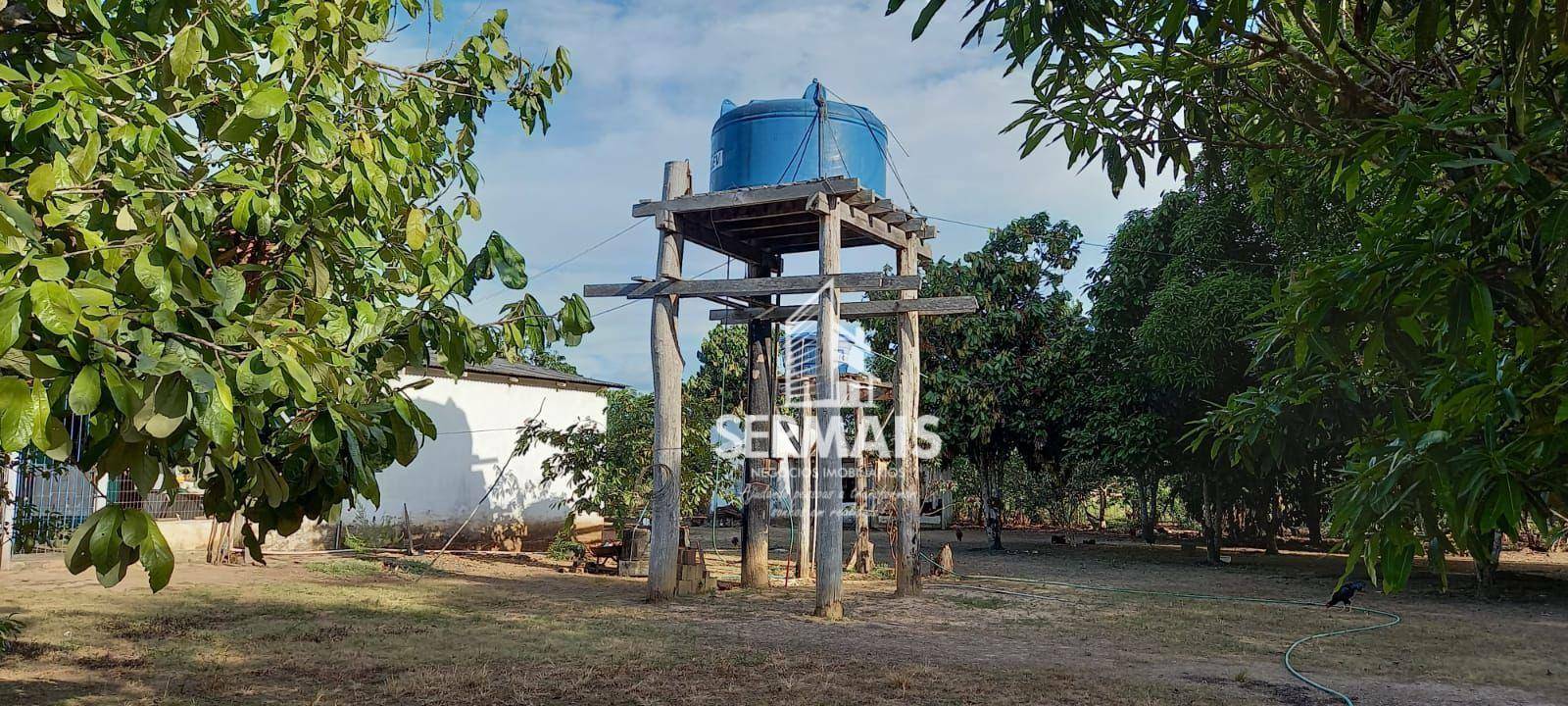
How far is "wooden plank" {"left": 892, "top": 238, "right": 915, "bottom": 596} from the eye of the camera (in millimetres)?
13547

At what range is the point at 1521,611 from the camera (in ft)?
46.9

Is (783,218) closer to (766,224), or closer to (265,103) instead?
(766,224)

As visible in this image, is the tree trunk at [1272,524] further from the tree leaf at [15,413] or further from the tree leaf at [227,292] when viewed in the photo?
the tree leaf at [15,413]

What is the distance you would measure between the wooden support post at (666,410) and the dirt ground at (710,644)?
60 cm

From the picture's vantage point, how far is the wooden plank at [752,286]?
40.0ft

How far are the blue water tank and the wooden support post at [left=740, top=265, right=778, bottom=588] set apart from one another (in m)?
2.71

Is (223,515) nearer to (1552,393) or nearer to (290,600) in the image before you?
(1552,393)

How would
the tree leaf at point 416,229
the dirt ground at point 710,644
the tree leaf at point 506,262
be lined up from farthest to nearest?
the dirt ground at point 710,644
the tree leaf at point 506,262
the tree leaf at point 416,229

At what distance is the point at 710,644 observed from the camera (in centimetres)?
992

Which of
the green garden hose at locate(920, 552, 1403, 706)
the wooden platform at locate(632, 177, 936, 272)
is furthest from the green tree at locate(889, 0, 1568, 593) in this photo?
the wooden platform at locate(632, 177, 936, 272)

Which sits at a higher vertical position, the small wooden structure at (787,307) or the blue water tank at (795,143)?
the blue water tank at (795,143)

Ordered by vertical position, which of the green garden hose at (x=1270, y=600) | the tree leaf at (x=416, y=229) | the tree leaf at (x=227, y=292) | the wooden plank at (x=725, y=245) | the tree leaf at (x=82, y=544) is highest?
the wooden plank at (x=725, y=245)

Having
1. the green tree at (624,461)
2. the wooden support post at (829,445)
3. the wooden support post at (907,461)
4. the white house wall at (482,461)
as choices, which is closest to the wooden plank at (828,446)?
the wooden support post at (829,445)

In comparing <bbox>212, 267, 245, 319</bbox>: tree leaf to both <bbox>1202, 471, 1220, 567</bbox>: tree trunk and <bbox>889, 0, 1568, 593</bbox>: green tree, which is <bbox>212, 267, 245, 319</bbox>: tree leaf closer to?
<bbox>889, 0, 1568, 593</bbox>: green tree
